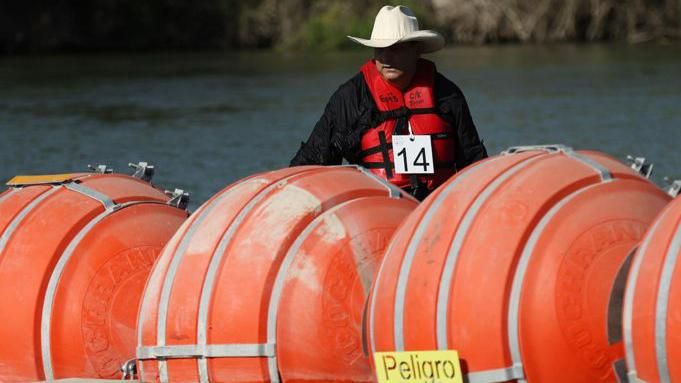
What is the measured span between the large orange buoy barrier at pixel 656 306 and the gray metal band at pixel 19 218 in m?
3.04

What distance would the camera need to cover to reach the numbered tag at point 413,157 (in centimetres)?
806

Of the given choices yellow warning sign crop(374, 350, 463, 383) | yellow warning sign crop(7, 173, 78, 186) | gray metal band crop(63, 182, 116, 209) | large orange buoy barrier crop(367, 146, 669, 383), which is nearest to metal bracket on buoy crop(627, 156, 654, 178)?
large orange buoy barrier crop(367, 146, 669, 383)

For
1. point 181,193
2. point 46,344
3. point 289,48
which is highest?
point 181,193

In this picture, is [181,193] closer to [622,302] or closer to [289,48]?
[622,302]

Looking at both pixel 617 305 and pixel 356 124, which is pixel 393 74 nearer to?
pixel 356 124

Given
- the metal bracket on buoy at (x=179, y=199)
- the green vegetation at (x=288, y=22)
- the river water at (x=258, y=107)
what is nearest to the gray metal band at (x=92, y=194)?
the metal bracket on buoy at (x=179, y=199)

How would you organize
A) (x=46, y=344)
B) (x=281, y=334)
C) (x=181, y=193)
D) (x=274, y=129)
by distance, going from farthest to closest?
(x=274, y=129), (x=181, y=193), (x=46, y=344), (x=281, y=334)

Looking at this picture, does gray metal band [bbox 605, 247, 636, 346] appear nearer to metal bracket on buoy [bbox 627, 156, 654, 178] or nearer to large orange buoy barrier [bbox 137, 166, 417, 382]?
metal bracket on buoy [bbox 627, 156, 654, 178]

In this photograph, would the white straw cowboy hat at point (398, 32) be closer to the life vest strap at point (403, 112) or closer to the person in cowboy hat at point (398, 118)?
the person in cowboy hat at point (398, 118)

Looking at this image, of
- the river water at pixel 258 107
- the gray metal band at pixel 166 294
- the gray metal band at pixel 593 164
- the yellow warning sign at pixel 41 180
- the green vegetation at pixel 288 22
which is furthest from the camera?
the green vegetation at pixel 288 22

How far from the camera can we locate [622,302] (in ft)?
18.9

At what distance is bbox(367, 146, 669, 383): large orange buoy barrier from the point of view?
5.73 m

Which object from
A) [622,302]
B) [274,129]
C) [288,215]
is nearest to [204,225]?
[288,215]

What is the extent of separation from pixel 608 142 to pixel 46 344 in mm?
16437
